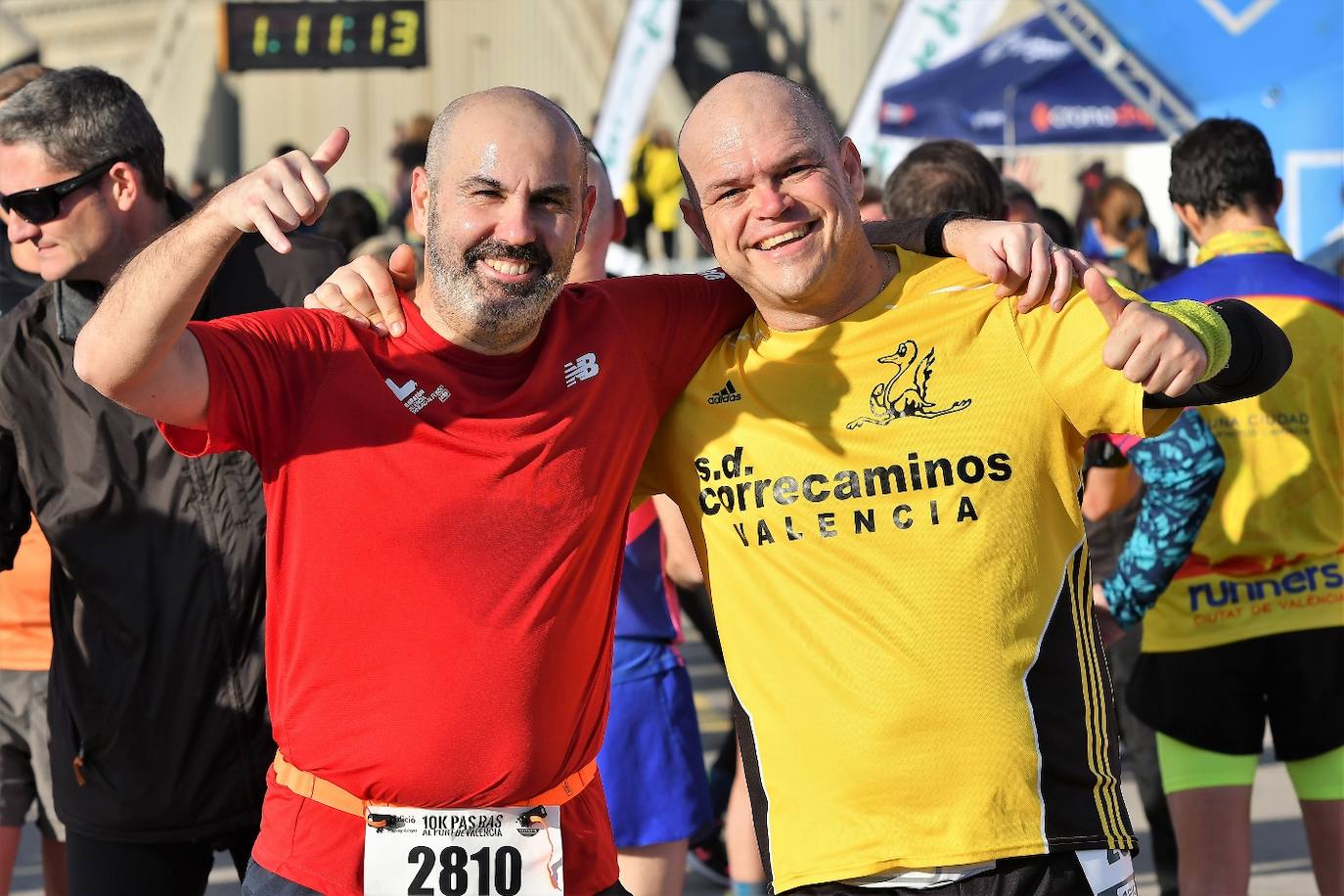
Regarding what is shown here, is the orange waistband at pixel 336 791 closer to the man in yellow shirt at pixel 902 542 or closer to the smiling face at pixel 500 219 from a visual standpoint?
the man in yellow shirt at pixel 902 542

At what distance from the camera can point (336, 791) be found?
2.95 m

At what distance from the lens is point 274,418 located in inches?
114

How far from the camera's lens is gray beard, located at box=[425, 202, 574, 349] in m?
2.95

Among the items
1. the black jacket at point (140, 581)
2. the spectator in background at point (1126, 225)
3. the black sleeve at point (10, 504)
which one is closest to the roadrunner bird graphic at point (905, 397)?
the black jacket at point (140, 581)

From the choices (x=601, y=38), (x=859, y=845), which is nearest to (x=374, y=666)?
(x=859, y=845)

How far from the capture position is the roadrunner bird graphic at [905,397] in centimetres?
303

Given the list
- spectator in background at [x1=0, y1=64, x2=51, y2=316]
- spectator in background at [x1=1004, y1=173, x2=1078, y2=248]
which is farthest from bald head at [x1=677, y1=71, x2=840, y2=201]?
spectator in background at [x1=1004, y1=173, x2=1078, y2=248]

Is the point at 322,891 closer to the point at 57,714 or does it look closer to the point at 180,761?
the point at 180,761

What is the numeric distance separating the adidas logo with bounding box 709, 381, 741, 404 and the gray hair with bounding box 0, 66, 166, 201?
1381 millimetres

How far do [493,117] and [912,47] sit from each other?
963cm

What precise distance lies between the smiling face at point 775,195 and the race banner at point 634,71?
9.70 meters

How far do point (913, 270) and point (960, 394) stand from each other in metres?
0.30

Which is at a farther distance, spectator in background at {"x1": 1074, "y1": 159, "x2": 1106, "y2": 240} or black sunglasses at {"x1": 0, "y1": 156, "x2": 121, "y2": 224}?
spectator in background at {"x1": 1074, "y1": 159, "x2": 1106, "y2": 240}

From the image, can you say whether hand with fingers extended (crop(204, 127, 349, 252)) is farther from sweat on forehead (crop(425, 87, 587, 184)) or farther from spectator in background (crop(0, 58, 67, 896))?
spectator in background (crop(0, 58, 67, 896))
